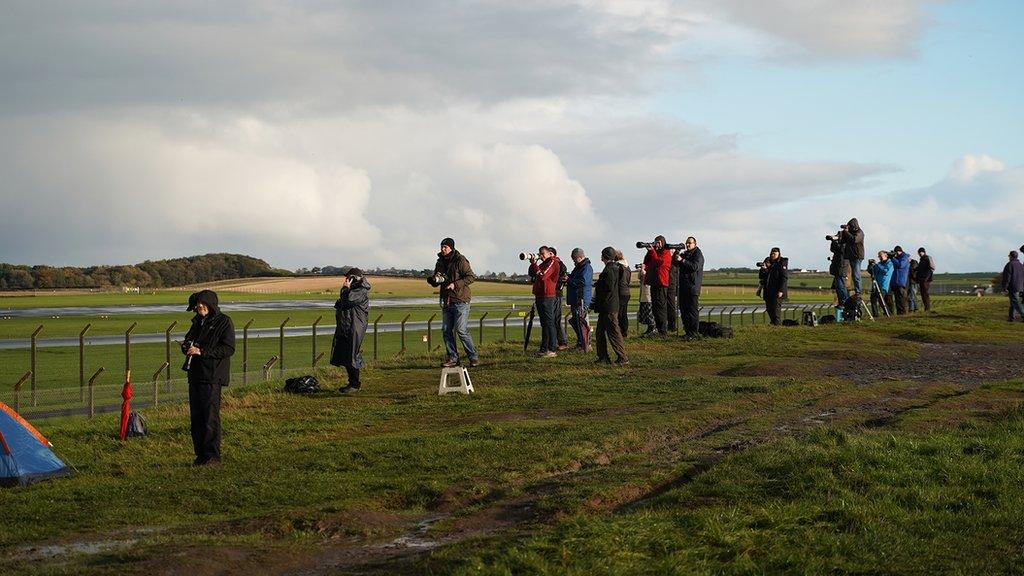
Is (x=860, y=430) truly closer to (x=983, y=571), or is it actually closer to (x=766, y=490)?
(x=766, y=490)

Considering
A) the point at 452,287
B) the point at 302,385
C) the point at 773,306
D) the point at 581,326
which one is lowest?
the point at 302,385

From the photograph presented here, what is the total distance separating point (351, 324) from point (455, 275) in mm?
2503

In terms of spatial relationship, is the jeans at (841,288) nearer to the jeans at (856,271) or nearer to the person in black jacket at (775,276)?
the jeans at (856,271)

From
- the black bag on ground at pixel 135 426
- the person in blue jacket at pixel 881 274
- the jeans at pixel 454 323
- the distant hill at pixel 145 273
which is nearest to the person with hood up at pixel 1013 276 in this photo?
the person in blue jacket at pixel 881 274

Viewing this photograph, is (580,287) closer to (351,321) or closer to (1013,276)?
(351,321)

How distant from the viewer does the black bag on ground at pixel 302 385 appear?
791 inches

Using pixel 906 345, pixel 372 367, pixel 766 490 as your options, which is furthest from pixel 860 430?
pixel 906 345

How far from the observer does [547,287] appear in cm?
2331

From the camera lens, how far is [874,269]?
38594 millimetres

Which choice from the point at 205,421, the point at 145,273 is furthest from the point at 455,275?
the point at 145,273

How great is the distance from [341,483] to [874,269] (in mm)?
30487

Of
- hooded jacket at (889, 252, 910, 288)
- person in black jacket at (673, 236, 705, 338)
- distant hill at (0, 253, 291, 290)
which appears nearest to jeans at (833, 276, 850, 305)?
hooded jacket at (889, 252, 910, 288)

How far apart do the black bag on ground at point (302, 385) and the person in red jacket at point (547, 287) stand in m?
5.22

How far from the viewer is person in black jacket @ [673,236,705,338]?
27688mm
